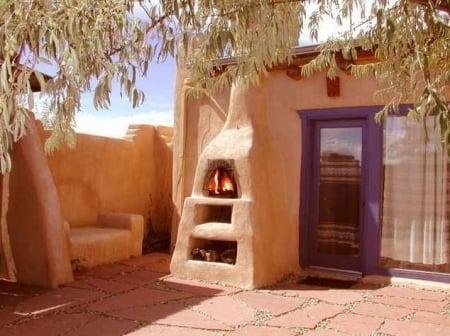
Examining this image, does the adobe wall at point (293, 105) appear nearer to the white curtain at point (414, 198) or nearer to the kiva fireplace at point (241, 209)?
the kiva fireplace at point (241, 209)

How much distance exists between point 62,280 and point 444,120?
5518mm

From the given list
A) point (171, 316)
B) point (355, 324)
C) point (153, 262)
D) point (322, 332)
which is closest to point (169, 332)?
point (171, 316)

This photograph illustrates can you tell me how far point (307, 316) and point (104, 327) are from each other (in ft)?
6.82

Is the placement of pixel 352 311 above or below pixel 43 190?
below

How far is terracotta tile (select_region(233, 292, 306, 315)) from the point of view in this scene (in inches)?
216

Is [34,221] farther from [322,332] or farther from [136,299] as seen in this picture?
[322,332]

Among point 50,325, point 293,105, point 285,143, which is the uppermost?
point 293,105

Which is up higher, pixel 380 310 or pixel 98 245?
pixel 98 245

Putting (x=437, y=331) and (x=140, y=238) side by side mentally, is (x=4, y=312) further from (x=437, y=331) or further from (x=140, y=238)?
(x=437, y=331)

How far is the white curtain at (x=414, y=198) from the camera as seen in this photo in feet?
21.3

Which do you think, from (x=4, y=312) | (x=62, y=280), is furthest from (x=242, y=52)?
(x=62, y=280)

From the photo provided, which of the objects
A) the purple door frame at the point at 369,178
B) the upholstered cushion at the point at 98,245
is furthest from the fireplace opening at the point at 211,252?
the purple door frame at the point at 369,178

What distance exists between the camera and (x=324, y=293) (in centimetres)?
624

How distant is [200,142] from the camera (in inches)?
333
